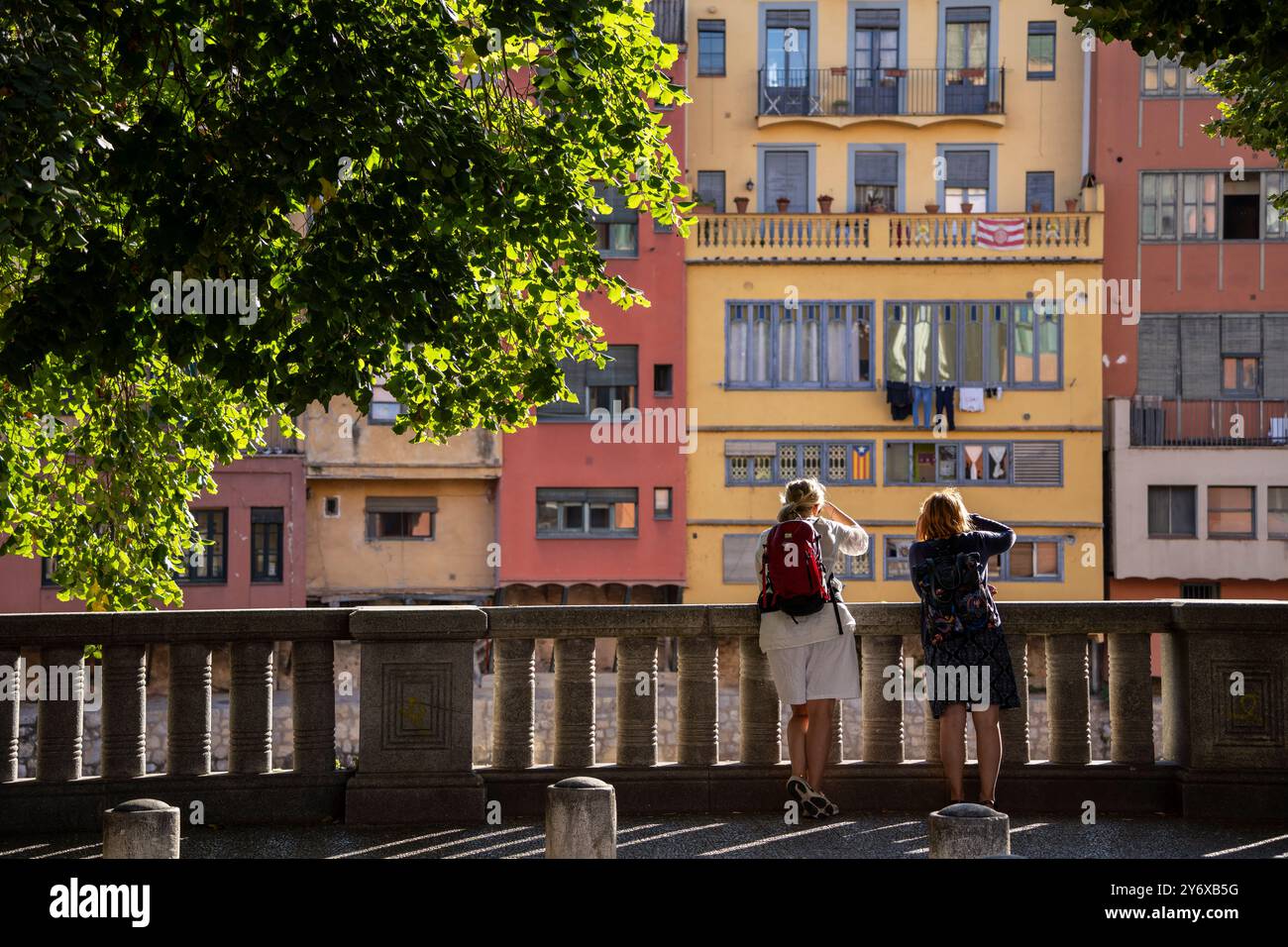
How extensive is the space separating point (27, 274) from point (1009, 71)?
119ft

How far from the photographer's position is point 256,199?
366 inches

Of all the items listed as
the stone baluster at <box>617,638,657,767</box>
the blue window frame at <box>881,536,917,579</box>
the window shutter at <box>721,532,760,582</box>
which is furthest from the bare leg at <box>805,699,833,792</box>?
the window shutter at <box>721,532,760,582</box>

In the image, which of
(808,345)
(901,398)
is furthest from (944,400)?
(808,345)

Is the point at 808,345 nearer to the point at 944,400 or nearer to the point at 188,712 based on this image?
the point at 944,400

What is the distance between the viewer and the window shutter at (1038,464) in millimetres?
40812

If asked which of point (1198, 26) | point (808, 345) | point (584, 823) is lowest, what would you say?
point (584, 823)

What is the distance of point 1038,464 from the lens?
134 feet

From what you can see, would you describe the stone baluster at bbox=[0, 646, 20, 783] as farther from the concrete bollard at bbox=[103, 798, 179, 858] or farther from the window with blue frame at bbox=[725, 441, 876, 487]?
the window with blue frame at bbox=[725, 441, 876, 487]

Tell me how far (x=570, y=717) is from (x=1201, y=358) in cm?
3573

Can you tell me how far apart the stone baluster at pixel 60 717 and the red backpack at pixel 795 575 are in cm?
394

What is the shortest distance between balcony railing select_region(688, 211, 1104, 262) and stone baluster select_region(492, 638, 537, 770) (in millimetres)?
32332

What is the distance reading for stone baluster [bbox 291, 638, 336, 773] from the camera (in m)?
9.24

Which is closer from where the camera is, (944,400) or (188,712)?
(188,712)

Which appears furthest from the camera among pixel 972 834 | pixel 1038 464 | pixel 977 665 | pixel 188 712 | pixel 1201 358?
pixel 1201 358
